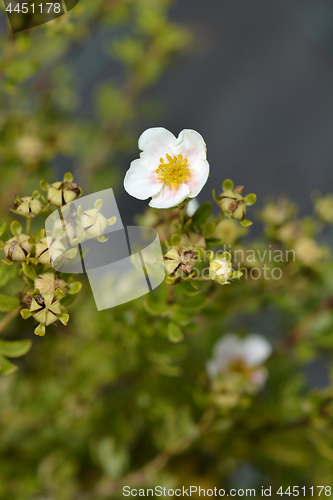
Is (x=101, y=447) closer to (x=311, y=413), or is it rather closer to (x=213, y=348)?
(x=213, y=348)

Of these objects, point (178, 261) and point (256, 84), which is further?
point (256, 84)

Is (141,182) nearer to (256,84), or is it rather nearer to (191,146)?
(191,146)

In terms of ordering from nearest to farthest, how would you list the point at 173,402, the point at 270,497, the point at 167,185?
the point at 167,185
the point at 173,402
the point at 270,497

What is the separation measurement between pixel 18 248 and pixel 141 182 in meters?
0.15

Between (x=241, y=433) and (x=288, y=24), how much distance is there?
3.87 ft

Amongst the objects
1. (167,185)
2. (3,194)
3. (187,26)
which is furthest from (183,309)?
(187,26)

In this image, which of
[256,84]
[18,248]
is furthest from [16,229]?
[256,84]

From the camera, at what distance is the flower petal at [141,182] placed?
0.45 m

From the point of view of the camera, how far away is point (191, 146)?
45cm

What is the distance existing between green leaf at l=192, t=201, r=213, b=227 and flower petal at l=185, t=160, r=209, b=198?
56mm

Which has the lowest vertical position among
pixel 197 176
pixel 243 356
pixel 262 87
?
pixel 243 356

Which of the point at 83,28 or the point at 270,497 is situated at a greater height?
the point at 83,28

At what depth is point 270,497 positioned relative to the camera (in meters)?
0.94

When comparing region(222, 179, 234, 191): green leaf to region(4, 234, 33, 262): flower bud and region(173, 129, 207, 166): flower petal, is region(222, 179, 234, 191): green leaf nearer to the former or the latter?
region(173, 129, 207, 166): flower petal
